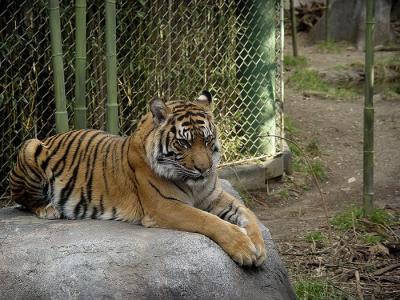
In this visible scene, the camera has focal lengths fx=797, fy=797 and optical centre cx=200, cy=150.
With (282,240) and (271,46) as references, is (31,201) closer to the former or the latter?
(282,240)

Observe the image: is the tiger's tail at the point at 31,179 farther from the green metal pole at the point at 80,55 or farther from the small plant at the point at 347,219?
the small plant at the point at 347,219

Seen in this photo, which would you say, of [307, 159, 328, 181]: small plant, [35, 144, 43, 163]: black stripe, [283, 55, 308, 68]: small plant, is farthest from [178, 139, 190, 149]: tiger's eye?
[283, 55, 308, 68]: small plant

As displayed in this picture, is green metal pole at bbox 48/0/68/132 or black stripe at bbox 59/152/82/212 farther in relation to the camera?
green metal pole at bbox 48/0/68/132

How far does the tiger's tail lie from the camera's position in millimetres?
5312

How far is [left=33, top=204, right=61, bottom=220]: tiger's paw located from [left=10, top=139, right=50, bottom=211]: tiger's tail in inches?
3.0

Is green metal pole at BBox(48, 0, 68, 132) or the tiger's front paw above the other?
green metal pole at BBox(48, 0, 68, 132)

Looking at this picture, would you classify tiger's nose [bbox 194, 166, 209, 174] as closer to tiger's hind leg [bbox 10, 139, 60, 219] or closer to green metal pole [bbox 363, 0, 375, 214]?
tiger's hind leg [bbox 10, 139, 60, 219]

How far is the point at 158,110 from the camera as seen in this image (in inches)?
187

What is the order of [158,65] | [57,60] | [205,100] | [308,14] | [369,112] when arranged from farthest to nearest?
1. [308,14]
2. [158,65]
3. [369,112]
4. [57,60]
5. [205,100]

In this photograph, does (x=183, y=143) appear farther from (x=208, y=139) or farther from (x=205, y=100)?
(x=205, y=100)

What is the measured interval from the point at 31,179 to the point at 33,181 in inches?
0.7

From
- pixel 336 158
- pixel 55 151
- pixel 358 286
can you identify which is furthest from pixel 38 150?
pixel 336 158

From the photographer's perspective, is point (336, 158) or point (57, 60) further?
point (336, 158)

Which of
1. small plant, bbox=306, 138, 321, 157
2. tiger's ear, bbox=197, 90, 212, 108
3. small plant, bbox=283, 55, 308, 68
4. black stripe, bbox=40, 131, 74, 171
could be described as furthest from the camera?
small plant, bbox=283, 55, 308, 68
